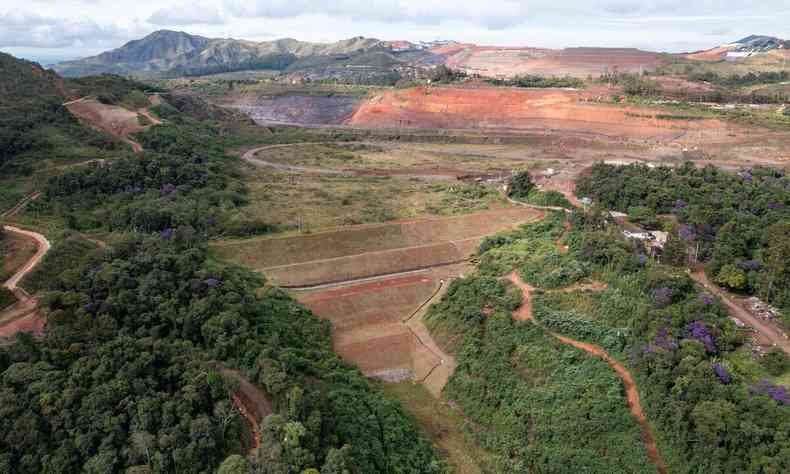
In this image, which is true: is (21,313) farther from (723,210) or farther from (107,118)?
(107,118)

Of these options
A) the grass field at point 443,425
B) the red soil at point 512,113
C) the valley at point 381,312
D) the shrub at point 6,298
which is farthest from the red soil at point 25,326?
the red soil at point 512,113

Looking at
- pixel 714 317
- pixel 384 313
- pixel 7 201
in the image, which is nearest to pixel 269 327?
pixel 384 313

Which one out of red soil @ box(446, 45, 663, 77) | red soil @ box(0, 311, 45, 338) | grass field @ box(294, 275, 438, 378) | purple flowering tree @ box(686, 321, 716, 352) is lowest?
grass field @ box(294, 275, 438, 378)

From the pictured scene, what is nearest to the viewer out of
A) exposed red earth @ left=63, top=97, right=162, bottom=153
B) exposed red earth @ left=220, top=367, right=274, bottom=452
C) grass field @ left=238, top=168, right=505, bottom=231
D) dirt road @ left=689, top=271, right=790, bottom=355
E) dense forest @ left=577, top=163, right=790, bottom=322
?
exposed red earth @ left=220, top=367, right=274, bottom=452

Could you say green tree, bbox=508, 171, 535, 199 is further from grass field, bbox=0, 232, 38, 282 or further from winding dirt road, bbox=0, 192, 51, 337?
grass field, bbox=0, 232, 38, 282

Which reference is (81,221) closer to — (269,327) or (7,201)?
(7,201)

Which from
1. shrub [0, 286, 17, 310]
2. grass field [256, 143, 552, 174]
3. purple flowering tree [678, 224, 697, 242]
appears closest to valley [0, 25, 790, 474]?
shrub [0, 286, 17, 310]

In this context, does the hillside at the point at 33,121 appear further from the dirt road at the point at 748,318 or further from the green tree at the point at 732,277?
the green tree at the point at 732,277
